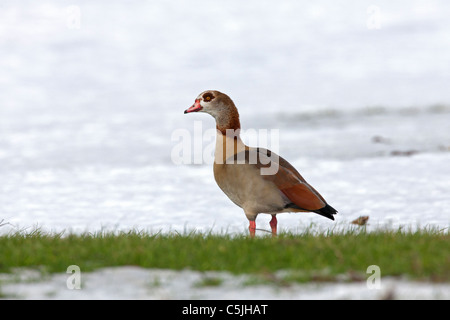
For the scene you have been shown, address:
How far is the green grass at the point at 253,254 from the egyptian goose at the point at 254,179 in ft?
1.57

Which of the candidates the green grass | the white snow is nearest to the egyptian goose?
the green grass

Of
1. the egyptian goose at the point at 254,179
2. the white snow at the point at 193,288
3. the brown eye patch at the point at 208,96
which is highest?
the brown eye patch at the point at 208,96

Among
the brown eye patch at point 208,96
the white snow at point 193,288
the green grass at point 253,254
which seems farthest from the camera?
the brown eye patch at point 208,96

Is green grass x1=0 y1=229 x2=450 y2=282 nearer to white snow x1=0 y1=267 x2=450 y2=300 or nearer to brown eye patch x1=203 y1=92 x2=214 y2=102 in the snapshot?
white snow x1=0 y1=267 x2=450 y2=300

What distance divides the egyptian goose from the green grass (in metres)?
0.48

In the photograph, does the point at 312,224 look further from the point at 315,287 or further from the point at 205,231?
the point at 315,287

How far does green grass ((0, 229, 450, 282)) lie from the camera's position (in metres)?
6.92

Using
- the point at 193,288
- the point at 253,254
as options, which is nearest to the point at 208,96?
the point at 253,254

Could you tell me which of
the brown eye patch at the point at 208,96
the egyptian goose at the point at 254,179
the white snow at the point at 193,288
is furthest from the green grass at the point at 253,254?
the brown eye patch at the point at 208,96

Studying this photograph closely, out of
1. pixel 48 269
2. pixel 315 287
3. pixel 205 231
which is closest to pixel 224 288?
pixel 315 287

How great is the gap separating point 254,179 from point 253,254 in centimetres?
167

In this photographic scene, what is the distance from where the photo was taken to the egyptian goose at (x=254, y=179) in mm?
8984

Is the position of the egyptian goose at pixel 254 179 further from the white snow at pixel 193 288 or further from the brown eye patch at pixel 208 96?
the white snow at pixel 193 288

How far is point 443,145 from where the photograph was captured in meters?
20.8
